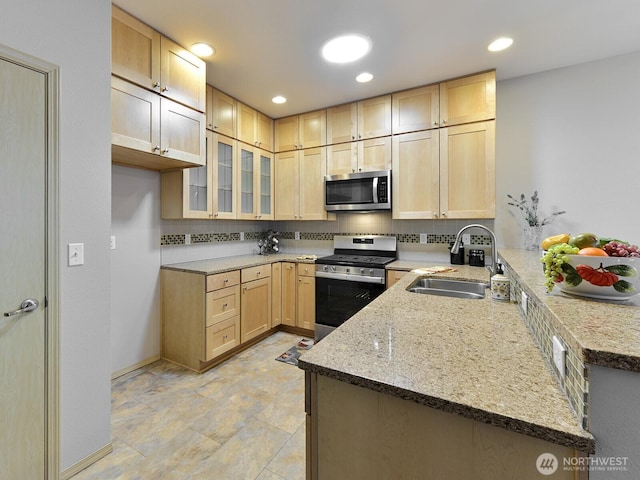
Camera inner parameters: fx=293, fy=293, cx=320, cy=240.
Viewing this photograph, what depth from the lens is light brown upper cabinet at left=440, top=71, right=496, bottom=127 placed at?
8.63 ft

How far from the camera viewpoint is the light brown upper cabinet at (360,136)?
3.13 metres

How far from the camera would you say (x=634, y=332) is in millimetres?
633

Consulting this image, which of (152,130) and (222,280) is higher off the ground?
(152,130)

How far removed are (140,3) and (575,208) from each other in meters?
3.70

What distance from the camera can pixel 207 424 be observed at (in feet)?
6.14

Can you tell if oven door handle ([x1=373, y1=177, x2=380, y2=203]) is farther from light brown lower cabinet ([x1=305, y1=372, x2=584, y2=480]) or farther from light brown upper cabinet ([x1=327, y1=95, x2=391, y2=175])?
light brown lower cabinet ([x1=305, y1=372, x2=584, y2=480])

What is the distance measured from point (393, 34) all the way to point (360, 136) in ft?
3.84

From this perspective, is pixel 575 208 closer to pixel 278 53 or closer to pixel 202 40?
pixel 278 53

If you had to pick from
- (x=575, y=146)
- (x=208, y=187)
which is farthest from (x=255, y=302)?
(x=575, y=146)

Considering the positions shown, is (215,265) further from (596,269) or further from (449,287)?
(596,269)

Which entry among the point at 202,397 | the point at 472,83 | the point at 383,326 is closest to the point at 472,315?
the point at 383,326

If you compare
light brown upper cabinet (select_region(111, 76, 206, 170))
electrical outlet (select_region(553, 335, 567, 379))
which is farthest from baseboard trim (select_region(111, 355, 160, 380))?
electrical outlet (select_region(553, 335, 567, 379))

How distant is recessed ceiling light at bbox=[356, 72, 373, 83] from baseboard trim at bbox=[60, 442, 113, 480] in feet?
10.7

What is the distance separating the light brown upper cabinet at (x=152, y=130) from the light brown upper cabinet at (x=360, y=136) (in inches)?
59.2
